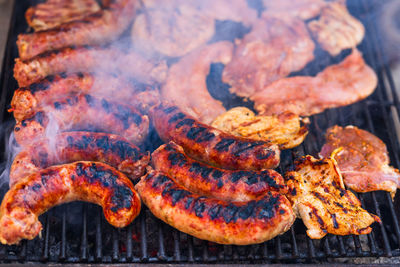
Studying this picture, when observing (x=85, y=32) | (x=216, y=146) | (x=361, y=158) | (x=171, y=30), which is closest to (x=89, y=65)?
(x=85, y=32)

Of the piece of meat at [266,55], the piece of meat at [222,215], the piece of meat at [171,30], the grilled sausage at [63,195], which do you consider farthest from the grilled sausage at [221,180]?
the piece of meat at [171,30]

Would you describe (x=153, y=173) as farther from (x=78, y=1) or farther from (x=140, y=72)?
(x=78, y=1)

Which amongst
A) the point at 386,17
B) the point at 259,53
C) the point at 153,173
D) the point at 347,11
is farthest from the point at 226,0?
the point at 153,173

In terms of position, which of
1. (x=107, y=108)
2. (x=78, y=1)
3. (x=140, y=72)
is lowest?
(x=107, y=108)

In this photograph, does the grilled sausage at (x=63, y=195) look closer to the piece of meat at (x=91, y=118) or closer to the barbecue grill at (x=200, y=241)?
the barbecue grill at (x=200, y=241)

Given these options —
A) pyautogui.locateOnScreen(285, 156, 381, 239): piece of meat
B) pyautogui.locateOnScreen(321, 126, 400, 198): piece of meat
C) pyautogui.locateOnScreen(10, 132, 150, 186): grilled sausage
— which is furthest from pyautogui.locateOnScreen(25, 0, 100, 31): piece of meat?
pyautogui.locateOnScreen(321, 126, 400, 198): piece of meat

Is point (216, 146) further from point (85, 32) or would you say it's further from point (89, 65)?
point (85, 32)
